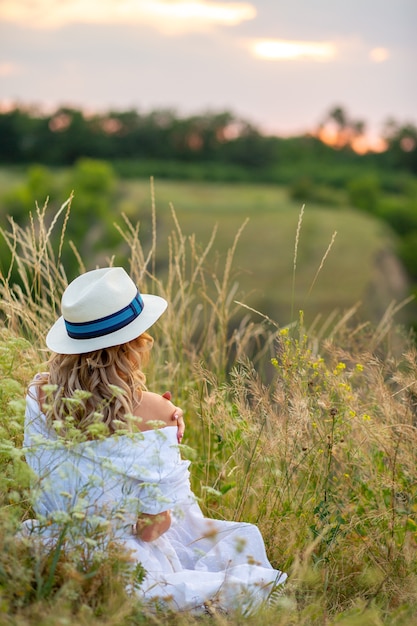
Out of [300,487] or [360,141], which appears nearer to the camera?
[300,487]

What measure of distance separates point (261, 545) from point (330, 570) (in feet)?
0.95

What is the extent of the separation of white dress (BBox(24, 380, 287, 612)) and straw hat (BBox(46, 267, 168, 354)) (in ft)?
0.94

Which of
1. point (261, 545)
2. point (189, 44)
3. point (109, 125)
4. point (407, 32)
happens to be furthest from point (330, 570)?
point (109, 125)

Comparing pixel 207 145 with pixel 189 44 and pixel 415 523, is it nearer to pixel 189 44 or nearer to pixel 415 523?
pixel 189 44

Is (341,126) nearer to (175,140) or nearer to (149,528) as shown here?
(175,140)

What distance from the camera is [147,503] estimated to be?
2.19m

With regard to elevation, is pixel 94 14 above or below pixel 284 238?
above

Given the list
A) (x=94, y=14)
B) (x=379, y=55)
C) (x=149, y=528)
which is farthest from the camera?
(x=94, y=14)

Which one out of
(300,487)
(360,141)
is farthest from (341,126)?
(300,487)

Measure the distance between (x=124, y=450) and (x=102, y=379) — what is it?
0.80ft

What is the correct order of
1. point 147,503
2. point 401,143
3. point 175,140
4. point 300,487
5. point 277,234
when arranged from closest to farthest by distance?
1. point 147,503
2. point 300,487
3. point 277,234
4. point 175,140
5. point 401,143

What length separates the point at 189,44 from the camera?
41.1m

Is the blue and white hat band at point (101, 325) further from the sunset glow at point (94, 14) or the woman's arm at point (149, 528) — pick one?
the sunset glow at point (94, 14)

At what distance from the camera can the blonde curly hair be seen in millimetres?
2260
